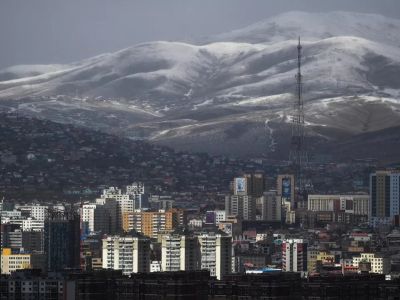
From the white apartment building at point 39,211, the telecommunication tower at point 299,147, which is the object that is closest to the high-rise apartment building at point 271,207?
the telecommunication tower at point 299,147

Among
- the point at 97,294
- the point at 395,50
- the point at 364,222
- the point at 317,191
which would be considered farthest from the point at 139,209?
the point at 395,50

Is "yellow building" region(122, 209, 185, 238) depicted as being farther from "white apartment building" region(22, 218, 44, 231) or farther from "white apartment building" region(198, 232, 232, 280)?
"white apartment building" region(198, 232, 232, 280)

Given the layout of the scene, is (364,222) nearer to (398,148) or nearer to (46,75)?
(398,148)

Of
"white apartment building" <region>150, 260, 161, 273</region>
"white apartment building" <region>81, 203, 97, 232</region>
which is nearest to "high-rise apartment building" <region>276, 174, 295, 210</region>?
"white apartment building" <region>81, 203, 97, 232</region>

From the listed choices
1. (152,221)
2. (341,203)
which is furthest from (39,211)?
(341,203)

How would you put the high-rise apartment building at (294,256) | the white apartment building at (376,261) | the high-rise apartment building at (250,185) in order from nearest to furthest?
the white apartment building at (376,261)
the high-rise apartment building at (294,256)
the high-rise apartment building at (250,185)

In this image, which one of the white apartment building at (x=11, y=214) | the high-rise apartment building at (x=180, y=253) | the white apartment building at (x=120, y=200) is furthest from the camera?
the white apartment building at (x=120, y=200)

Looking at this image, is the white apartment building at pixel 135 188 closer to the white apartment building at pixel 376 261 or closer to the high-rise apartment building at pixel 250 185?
the high-rise apartment building at pixel 250 185

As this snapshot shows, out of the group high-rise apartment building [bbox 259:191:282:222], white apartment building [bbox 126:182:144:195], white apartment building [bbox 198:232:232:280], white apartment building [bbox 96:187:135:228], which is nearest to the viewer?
white apartment building [bbox 198:232:232:280]
